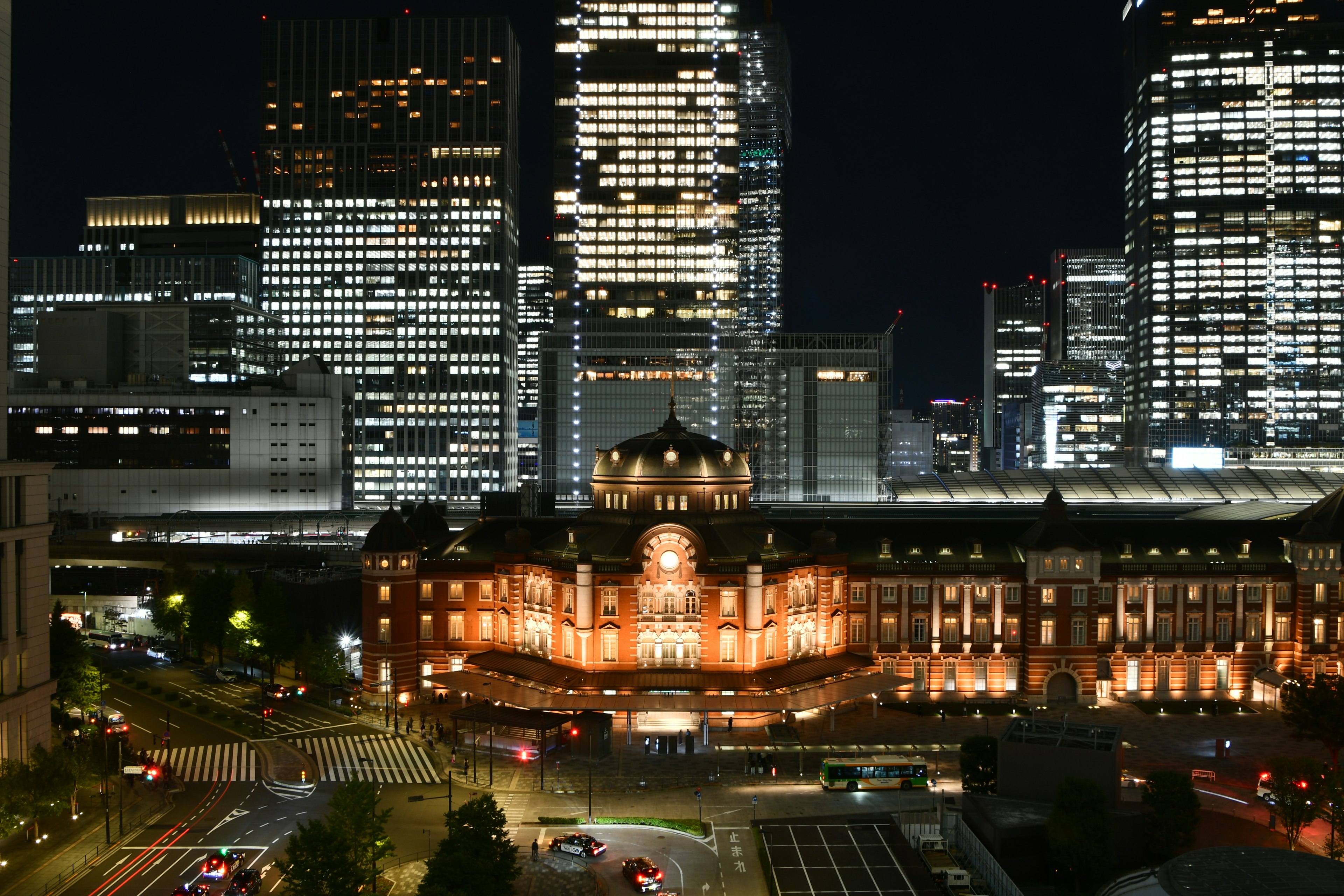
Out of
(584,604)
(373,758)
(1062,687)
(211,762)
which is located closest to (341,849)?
(373,758)

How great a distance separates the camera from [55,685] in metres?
68.6

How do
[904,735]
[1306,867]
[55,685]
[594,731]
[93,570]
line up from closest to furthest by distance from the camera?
[1306,867] → [55,685] → [594,731] → [904,735] → [93,570]

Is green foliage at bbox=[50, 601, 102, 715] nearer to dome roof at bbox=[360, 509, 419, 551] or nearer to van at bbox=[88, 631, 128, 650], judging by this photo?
dome roof at bbox=[360, 509, 419, 551]

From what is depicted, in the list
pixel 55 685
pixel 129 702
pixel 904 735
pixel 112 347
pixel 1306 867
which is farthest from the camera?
pixel 112 347

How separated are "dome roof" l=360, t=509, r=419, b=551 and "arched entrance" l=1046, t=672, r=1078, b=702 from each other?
2483 inches

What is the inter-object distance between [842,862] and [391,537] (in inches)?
2298

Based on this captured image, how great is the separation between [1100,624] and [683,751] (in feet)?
145

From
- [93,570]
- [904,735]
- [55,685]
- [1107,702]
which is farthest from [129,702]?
[1107,702]

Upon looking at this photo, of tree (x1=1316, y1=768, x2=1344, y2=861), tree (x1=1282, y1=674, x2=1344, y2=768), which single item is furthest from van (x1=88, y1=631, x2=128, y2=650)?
tree (x1=1316, y1=768, x2=1344, y2=861)

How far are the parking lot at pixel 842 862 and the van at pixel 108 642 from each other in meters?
90.0

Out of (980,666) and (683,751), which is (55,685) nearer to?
(683,751)

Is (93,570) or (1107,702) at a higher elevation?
(93,570)

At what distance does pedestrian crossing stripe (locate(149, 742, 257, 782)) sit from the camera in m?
77.8

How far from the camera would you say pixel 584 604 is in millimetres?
96438
